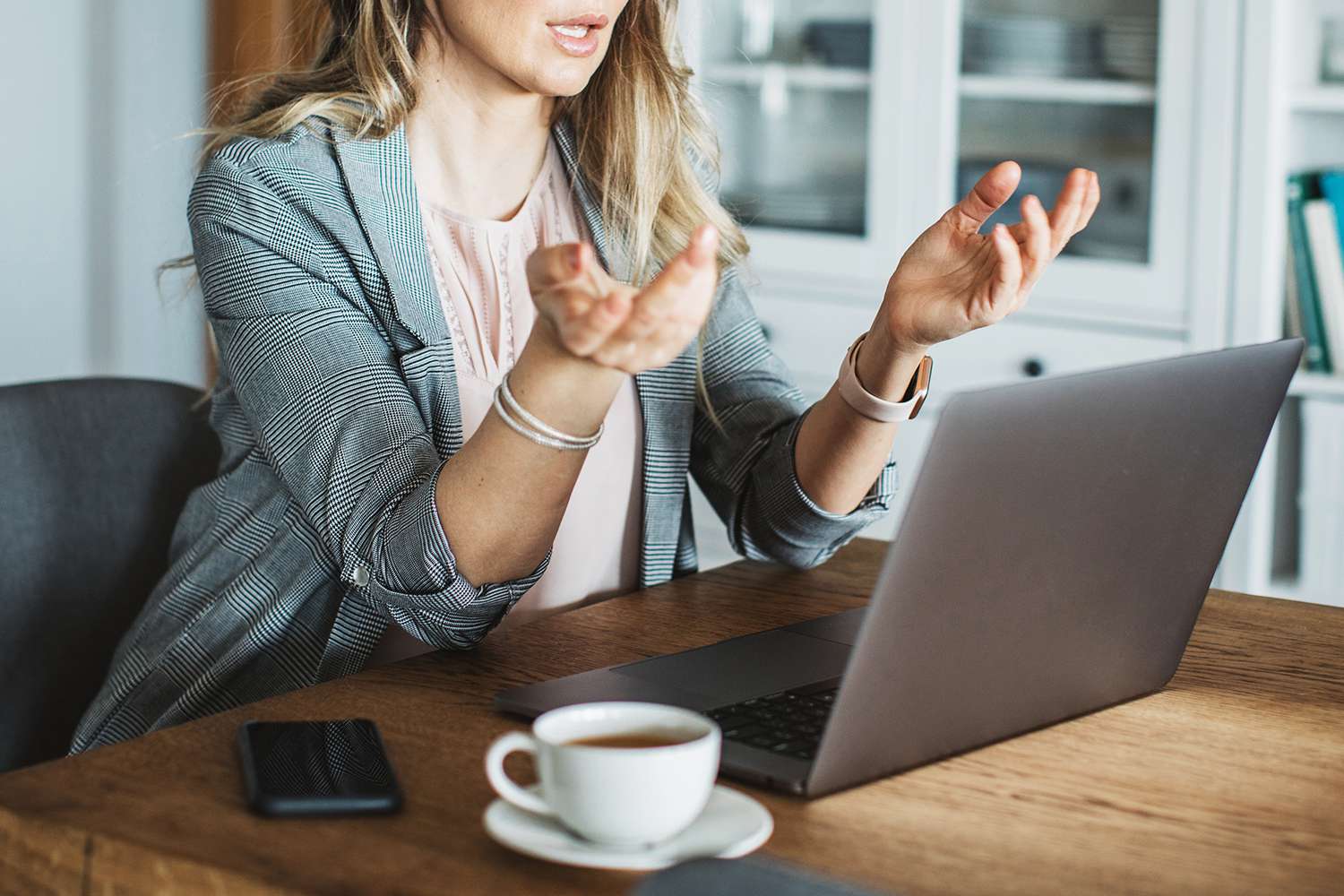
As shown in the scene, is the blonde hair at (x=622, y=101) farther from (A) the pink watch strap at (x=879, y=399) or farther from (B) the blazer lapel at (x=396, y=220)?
(A) the pink watch strap at (x=879, y=399)

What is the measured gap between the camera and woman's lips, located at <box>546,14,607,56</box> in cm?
126

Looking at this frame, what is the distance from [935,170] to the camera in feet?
8.52

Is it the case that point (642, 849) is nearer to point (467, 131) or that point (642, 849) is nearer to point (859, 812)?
point (859, 812)

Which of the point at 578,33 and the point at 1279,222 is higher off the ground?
the point at 578,33

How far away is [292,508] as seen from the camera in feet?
3.95

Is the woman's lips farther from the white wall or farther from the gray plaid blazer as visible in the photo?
the white wall

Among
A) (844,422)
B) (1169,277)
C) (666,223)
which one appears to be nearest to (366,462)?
(844,422)

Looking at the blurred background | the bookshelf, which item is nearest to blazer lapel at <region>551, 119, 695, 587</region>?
the blurred background

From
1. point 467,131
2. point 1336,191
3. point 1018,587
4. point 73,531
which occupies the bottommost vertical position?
point 73,531

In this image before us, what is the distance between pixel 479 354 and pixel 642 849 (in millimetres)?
714

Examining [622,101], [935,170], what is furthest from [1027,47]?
[622,101]

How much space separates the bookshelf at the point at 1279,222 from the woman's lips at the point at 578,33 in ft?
4.40

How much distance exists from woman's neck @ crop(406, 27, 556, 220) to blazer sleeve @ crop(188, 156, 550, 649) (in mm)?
194

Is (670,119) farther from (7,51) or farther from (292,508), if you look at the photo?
(7,51)
